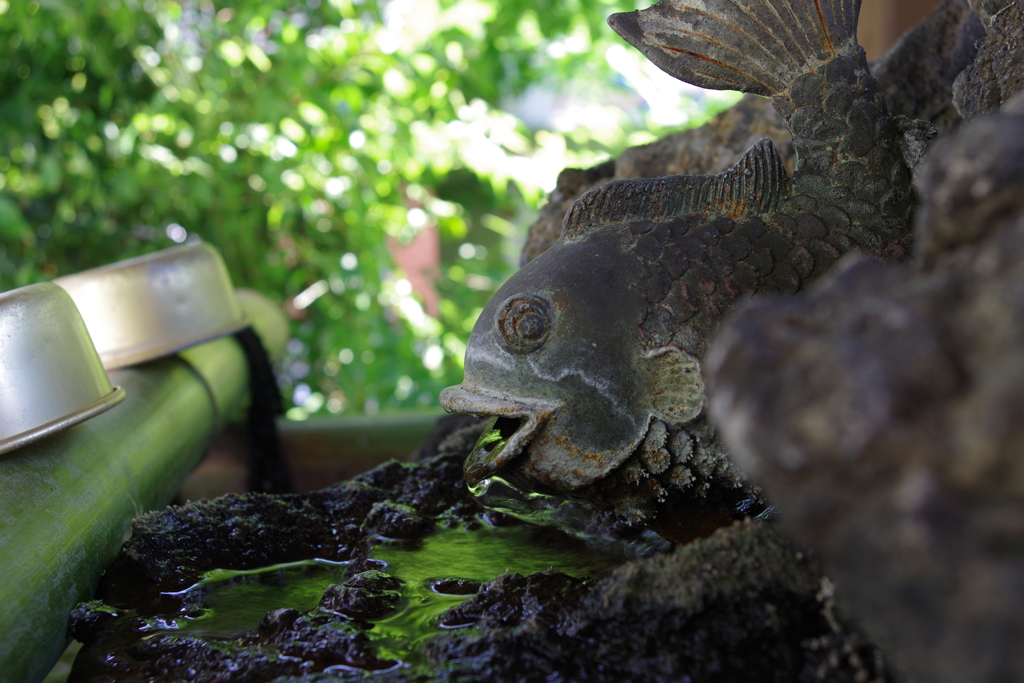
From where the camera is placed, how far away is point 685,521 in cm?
94

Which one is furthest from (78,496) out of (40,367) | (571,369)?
(571,369)

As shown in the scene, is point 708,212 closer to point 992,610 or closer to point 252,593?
point 992,610

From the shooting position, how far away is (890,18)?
2258 millimetres

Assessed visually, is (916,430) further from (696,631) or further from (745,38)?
(745,38)

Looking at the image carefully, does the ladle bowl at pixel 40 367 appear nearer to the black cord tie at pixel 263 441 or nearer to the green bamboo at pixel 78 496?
the green bamboo at pixel 78 496

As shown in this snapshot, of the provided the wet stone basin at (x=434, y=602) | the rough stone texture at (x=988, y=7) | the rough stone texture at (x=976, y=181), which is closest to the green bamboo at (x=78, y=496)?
the wet stone basin at (x=434, y=602)

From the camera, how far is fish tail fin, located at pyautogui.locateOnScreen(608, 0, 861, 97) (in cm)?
103

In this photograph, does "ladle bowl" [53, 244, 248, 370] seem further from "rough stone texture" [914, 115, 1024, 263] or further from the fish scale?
"rough stone texture" [914, 115, 1024, 263]

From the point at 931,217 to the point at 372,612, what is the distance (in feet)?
2.21

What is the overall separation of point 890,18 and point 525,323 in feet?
6.45

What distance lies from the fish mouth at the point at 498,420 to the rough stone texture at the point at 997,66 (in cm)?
67

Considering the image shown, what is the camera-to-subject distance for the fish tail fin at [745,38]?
3.39 ft

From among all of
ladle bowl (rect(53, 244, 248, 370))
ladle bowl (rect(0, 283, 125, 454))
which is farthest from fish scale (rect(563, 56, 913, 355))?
ladle bowl (rect(53, 244, 248, 370))

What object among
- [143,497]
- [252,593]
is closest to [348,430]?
[143,497]
